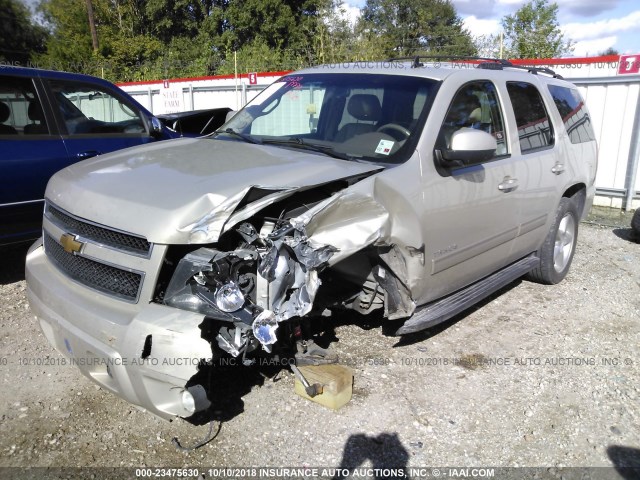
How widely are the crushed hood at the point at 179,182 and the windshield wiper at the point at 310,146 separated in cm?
11

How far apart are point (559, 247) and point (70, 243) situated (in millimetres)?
4393

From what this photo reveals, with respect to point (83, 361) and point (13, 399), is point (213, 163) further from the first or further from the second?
point (13, 399)

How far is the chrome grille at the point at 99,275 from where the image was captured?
254 cm

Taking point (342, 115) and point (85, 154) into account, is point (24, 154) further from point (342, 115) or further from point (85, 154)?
point (342, 115)

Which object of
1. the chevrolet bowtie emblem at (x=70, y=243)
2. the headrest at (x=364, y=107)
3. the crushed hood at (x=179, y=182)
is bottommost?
the chevrolet bowtie emblem at (x=70, y=243)

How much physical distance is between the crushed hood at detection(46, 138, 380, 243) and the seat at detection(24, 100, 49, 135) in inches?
78.0

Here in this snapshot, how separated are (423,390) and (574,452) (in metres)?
0.90

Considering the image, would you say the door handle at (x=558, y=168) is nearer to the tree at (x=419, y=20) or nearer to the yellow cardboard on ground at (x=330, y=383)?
the yellow cardboard on ground at (x=330, y=383)

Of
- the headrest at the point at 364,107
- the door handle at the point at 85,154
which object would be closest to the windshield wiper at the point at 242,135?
the headrest at the point at 364,107

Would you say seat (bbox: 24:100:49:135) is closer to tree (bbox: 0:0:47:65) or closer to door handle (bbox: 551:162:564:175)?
door handle (bbox: 551:162:564:175)

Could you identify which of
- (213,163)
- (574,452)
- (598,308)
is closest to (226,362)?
(213,163)

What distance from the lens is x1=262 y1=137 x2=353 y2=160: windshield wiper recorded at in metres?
3.28

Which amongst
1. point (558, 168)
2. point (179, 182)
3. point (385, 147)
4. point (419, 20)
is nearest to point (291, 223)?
point (179, 182)

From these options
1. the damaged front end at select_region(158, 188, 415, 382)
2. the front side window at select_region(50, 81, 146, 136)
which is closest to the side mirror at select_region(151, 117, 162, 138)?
the front side window at select_region(50, 81, 146, 136)
